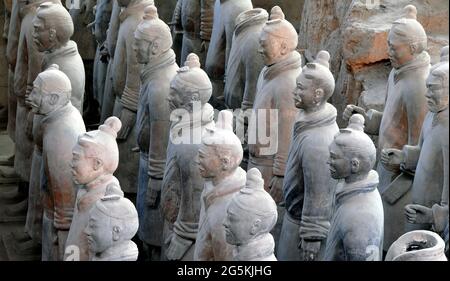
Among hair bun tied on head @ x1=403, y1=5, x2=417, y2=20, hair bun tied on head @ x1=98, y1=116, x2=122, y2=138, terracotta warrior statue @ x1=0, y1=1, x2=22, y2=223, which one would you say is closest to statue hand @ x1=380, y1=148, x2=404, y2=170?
hair bun tied on head @ x1=403, y1=5, x2=417, y2=20

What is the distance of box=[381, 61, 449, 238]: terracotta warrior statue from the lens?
759 cm

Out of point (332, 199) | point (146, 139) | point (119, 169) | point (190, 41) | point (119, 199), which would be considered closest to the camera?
point (119, 199)

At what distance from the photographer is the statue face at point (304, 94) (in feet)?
26.0

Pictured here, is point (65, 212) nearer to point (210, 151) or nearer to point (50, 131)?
point (50, 131)

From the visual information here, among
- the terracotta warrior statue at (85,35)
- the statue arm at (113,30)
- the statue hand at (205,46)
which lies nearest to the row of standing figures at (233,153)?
the statue arm at (113,30)

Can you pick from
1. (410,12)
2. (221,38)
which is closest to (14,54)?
(221,38)

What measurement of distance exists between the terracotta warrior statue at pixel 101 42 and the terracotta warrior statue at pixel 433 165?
3963 millimetres

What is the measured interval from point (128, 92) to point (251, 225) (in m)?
3.40

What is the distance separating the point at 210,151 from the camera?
24.1 ft

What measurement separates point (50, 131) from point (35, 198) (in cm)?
105

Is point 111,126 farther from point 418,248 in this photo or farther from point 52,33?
point 52,33

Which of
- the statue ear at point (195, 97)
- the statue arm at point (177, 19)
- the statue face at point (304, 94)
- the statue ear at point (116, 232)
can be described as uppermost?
the statue face at point (304, 94)

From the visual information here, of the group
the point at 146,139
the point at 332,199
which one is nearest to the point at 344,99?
the point at 146,139

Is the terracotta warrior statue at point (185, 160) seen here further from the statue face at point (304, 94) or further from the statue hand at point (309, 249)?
the statue hand at point (309, 249)
